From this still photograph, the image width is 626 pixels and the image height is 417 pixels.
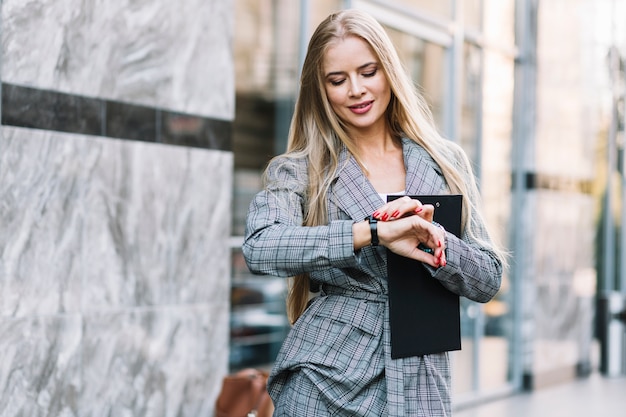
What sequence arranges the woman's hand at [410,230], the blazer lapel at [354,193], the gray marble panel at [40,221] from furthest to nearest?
Result: the gray marble panel at [40,221] → the blazer lapel at [354,193] → the woman's hand at [410,230]

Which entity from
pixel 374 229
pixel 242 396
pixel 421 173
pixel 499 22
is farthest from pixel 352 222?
pixel 499 22

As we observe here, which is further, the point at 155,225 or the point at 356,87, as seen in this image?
the point at 155,225

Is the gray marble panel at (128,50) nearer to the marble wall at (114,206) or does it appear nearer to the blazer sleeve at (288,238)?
the marble wall at (114,206)

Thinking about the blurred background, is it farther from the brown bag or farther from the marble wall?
the brown bag

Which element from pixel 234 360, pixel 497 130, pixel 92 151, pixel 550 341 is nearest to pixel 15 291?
pixel 92 151

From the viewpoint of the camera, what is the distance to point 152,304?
4.69 metres

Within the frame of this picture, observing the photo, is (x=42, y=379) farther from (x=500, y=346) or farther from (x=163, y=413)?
(x=500, y=346)

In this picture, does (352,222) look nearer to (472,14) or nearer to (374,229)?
(374,229)

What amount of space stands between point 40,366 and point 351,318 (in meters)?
2.16

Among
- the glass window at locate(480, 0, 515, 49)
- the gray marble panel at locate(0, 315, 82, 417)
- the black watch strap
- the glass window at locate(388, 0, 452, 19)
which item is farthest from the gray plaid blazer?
the glass window at locate(480, 0, 515, 49)

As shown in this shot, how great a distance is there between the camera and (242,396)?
182 inches

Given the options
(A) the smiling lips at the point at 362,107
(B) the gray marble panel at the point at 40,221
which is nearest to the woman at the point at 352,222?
(A) the smiling lips at the point at 362,107

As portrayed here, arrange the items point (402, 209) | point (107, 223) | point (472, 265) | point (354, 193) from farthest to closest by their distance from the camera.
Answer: point (107, 223)
point (354, 193)
point (472, 265)
point (402, 209)

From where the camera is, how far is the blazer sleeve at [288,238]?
2.16 metres
